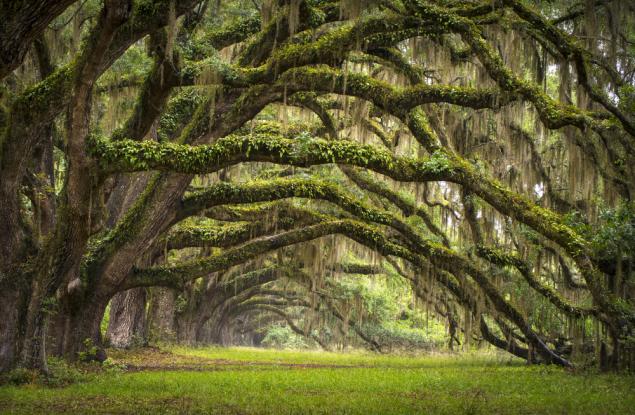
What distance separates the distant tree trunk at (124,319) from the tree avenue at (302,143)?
544 cm

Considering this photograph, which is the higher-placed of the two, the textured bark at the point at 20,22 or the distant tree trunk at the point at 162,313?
the textured bark at the point at 20,22

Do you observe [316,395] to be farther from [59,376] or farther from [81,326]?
[81,326]

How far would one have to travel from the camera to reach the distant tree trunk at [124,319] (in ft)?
64.7

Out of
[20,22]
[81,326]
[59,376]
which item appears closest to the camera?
[20,22]

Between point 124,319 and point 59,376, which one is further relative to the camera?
point 124,319

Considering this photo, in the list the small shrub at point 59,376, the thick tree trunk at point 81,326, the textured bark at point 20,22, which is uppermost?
the textured bark at point 20,22

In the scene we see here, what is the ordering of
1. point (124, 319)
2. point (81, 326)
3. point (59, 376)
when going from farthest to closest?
point (124, 319)
point (81, 326)
point (59, 376)

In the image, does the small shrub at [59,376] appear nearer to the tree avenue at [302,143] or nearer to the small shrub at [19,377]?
the small shrub at [19,377]

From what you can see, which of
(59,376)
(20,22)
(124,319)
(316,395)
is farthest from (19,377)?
(124,319)

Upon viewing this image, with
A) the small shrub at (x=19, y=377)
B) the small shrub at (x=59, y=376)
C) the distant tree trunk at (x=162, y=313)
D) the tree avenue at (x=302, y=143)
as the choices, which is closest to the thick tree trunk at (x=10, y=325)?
the tree avenue at (x=302, y=143)

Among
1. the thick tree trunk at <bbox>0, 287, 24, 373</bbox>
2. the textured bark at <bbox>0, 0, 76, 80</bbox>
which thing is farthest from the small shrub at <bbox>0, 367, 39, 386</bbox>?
the textured bark at <bbox>0, 0, 76, 80</bbox>

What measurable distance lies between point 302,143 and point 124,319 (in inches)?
535

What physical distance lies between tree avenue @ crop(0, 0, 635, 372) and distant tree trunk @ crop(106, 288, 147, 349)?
17.9ft

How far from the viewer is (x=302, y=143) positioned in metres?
8.99
